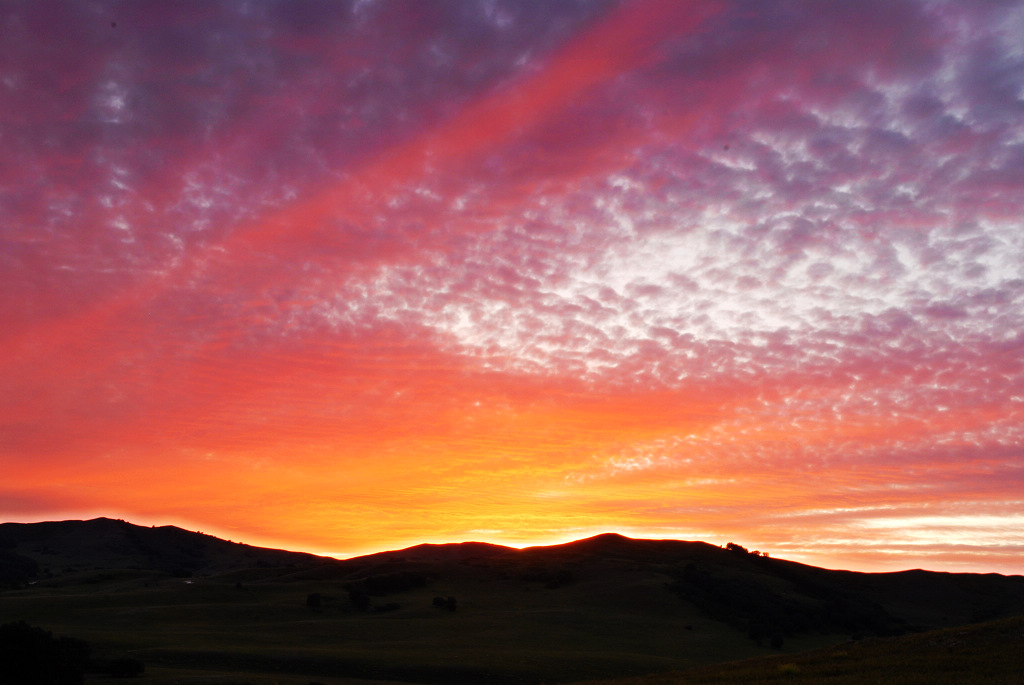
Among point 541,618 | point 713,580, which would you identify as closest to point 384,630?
point 541,618

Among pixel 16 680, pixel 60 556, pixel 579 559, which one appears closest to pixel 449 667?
pixel 16 680

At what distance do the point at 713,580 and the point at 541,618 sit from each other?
125 feet

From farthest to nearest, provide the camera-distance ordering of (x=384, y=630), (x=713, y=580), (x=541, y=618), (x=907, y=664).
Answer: (x=713, y=580), (x=541, y=618), (x=384, y=630), (x=907, y=664)

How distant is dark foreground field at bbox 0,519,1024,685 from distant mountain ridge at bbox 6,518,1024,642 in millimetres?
414

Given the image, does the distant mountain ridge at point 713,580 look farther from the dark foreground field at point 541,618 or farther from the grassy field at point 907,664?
the grassy field at point 907,664

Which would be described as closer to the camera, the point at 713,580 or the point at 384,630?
the point at 384,630

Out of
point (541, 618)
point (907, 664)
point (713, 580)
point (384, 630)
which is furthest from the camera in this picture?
point (713, 580)

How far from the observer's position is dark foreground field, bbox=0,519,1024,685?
41031 mm

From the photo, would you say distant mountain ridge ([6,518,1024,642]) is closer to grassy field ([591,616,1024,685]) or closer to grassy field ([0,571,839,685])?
grassy field ([0,571,839,685])

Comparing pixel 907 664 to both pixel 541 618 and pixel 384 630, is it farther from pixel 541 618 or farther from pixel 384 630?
pixel 541 618

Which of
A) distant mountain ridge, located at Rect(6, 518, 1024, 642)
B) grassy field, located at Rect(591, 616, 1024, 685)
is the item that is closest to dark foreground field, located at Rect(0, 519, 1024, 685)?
grassy field, located at Rect(591, 616, 1024, 685)

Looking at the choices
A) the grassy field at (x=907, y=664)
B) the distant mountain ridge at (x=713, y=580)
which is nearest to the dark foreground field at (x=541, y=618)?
the grassy field at (x=907, y=664)

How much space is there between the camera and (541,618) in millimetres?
80375

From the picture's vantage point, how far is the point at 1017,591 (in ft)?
433
